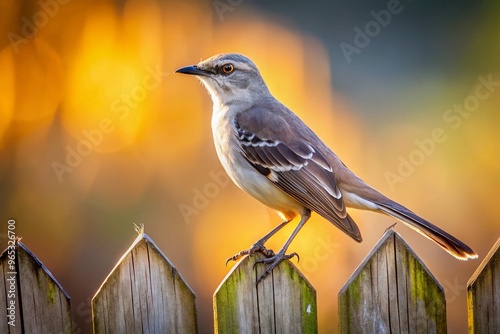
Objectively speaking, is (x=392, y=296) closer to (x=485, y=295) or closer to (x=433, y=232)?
(x=485, y=295)

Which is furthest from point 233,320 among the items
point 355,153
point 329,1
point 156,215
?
point 329,1

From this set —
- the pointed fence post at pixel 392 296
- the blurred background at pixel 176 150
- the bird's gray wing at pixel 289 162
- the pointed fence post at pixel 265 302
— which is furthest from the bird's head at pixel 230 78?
the pointed fence post at pixel 392 296

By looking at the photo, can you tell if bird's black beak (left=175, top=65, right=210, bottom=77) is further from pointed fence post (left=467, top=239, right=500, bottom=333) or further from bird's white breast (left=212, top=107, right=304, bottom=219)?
pointed fence post (left=467, top=239, right=500, bottom=333)

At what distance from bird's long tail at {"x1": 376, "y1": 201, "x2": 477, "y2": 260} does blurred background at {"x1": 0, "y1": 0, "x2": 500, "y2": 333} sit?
1421mm

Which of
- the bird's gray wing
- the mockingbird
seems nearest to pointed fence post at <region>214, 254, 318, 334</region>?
the mockingbird

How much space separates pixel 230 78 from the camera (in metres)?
5.23

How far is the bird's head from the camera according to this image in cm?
516

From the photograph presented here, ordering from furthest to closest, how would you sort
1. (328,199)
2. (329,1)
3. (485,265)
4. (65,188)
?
(329,1) → (65,188) → (328,199) → (485,265)

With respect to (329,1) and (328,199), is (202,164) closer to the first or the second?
(328,199)

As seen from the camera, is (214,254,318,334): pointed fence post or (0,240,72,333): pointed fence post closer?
(0,240,72,333): pointed fence post

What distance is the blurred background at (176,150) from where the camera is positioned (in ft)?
19.9

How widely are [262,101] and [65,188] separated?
204cm

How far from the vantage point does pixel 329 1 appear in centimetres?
778

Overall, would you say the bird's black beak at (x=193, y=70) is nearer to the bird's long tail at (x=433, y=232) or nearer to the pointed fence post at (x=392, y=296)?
the bird's long tail at (x=433, y=232)
